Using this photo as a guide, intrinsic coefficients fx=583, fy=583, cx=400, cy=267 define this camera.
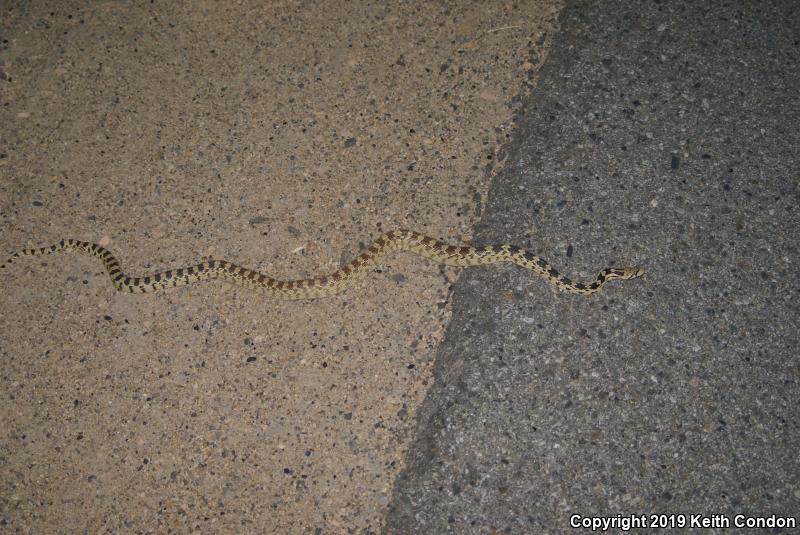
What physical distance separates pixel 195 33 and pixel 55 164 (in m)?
2.62

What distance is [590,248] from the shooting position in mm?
6180

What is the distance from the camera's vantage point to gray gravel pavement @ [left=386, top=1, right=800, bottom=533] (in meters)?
4.96

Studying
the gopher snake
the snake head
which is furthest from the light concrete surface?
the snake head

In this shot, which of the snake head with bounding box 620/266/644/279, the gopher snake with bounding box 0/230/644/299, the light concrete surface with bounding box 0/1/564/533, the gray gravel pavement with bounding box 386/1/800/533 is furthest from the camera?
the gopher snake with bounding box 0/230/644/299

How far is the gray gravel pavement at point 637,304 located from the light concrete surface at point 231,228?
492 millimetres

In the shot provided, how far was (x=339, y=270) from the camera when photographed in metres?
6.46

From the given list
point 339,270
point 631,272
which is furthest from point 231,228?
point 631,272

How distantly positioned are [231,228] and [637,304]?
4595mm

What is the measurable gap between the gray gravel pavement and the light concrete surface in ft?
1.62

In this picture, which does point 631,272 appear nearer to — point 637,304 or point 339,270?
point 637,304

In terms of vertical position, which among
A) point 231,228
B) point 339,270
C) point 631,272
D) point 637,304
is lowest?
point 637,304

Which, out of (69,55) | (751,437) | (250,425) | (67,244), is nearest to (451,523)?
(250,425)

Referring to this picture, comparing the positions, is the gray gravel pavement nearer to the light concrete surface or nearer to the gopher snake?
the gopher snake

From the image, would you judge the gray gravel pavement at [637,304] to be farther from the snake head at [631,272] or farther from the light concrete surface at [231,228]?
the light concrete surface at [231,228]
